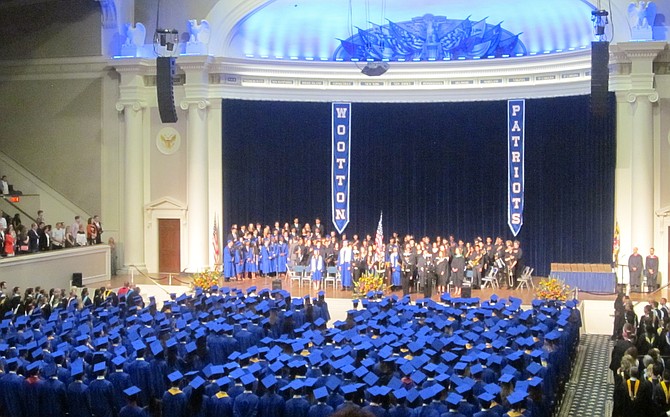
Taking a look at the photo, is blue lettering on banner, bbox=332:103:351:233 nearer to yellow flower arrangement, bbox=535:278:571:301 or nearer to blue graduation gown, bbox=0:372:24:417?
yellow flower arrangement, bbox=535:278:571:301

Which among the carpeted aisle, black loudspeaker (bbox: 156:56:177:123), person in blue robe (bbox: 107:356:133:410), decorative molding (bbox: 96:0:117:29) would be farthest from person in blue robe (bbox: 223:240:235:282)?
person in blue robe (bbox: 107:356:133:410)

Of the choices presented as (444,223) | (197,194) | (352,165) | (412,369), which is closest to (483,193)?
(444,223)

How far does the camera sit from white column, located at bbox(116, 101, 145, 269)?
83.5 ft

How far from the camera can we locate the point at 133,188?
2556cm

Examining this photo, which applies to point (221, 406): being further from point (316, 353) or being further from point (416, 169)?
point (416, 169)

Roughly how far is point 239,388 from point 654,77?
1639 cm

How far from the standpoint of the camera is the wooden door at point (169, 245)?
2567 cm

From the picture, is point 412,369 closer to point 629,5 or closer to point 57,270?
point 57,270

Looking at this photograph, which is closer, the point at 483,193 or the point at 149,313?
the point at 149,313

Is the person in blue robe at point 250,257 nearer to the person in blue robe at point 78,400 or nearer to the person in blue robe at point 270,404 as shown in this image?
the person in blue robe at point 78,400

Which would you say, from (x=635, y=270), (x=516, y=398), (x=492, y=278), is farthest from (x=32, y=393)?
(x=635, y=270)

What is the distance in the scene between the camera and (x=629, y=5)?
2269cm

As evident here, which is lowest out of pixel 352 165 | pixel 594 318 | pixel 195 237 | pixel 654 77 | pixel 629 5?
pixel 594 318

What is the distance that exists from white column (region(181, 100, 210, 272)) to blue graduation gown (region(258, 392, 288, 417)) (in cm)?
1508
